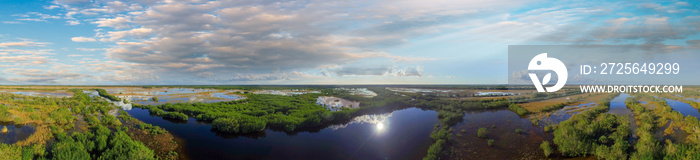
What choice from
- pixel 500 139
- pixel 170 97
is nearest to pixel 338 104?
pixel 500 139

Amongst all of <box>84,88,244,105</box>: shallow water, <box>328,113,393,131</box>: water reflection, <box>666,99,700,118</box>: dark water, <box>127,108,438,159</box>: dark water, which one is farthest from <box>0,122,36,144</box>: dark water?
<box>666,99,700,118</box>: dark water

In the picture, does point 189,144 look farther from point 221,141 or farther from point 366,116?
point 366,116

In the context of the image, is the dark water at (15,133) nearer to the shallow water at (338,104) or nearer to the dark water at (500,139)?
the shallow water at (338,104)

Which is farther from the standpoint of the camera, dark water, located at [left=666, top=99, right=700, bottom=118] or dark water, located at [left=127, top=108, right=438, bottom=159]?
dark water, located at [left=666, top=99, right=700, bottom=118]

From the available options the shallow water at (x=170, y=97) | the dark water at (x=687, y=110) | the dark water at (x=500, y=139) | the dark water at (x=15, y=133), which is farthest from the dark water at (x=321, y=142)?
the dark water at (x=687, y=110)

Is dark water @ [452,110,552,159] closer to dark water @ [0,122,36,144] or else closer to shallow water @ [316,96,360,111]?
shallow water @ [316,96,360,111]

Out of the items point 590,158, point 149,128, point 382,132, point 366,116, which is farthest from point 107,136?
point 590,158

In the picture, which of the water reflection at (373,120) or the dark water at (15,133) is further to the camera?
the water reflection at (373,120)
